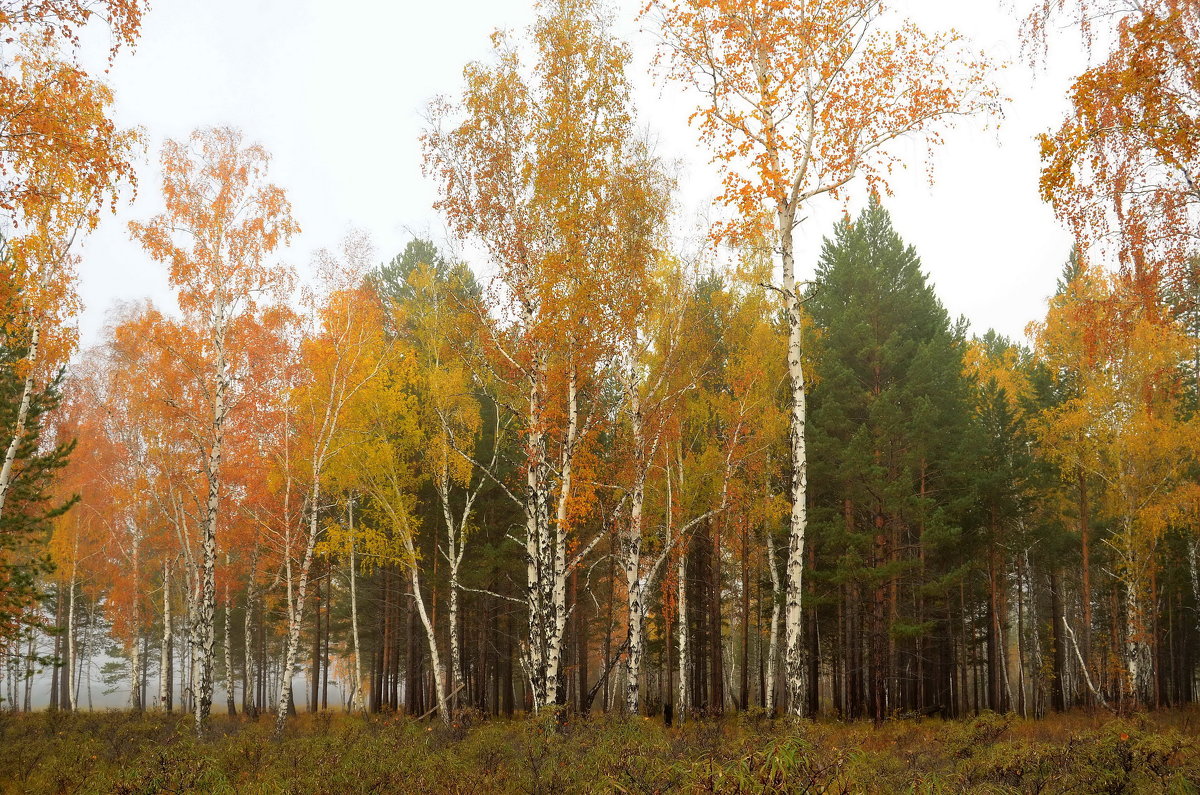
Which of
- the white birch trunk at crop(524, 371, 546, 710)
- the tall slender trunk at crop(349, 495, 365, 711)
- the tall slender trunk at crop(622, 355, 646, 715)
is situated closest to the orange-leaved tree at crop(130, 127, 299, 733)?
the tall slender trunk at crop(349, 495, 365, 711)

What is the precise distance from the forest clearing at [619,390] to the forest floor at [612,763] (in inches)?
2.9

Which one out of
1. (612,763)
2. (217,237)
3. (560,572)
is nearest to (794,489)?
(560,572)

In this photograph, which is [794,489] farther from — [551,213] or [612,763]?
[551,213]

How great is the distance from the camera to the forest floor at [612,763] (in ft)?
19.2

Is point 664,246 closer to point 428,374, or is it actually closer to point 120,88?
point 428,374

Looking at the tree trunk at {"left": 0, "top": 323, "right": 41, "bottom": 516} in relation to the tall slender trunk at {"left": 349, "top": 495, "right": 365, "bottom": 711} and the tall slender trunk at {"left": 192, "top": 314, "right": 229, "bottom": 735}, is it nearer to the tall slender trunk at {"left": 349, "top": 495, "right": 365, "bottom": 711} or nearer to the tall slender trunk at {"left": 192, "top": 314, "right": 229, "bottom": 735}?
the tall slender trunk at {"left": 192, "top": 314, "right": 229, "bottom": 735}

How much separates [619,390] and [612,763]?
40.5ft

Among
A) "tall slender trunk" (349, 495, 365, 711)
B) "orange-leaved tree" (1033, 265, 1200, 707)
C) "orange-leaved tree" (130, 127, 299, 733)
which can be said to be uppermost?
"orange-leaved tree" (130, 127, 299, 733)

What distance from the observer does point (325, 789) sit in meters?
7.18

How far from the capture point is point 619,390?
61.7ft

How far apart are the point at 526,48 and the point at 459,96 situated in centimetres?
152

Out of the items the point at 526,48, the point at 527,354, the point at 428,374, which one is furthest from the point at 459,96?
the point at 428,374

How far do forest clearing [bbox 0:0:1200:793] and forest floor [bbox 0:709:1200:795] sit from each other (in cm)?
7

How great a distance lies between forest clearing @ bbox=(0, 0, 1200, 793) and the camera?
7.79 m
